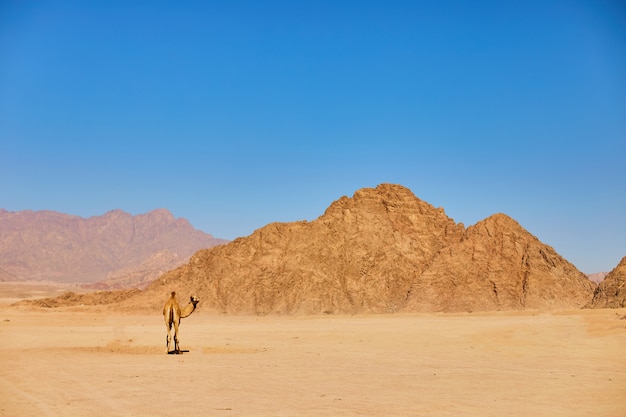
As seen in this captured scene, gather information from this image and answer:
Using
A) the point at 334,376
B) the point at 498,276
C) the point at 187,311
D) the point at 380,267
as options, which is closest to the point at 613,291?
the point at 498,276

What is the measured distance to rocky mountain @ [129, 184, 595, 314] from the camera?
63062 millimetres

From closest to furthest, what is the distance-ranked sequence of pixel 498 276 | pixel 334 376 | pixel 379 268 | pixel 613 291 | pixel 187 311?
pixel 334 376 < pixel 187 311 < pixel 613 291 < pixel 498 276 < pixel 379 268

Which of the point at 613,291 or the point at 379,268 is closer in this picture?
the point at 613,291

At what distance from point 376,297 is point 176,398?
52732 mm

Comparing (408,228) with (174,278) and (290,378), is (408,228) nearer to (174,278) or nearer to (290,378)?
(174,278)

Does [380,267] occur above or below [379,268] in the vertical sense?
above

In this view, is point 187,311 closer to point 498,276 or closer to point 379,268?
point 379,268

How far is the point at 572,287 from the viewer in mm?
62906

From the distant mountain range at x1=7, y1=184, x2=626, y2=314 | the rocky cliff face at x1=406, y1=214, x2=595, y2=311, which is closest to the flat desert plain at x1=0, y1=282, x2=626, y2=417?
the rocky cliff face at x1=406, y1=214, x2=595, y2=311

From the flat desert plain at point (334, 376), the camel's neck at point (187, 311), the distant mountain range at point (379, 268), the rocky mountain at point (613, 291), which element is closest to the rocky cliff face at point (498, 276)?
the distant mountain range at point (379, 268)

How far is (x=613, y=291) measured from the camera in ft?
140

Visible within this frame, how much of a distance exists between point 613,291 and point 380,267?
2917 centimetres

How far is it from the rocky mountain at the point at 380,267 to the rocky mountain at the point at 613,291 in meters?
15.6

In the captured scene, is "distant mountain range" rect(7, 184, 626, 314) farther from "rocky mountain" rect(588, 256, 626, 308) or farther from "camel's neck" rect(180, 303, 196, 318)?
"camel's neck" rect(180, 303, 196, 318)
